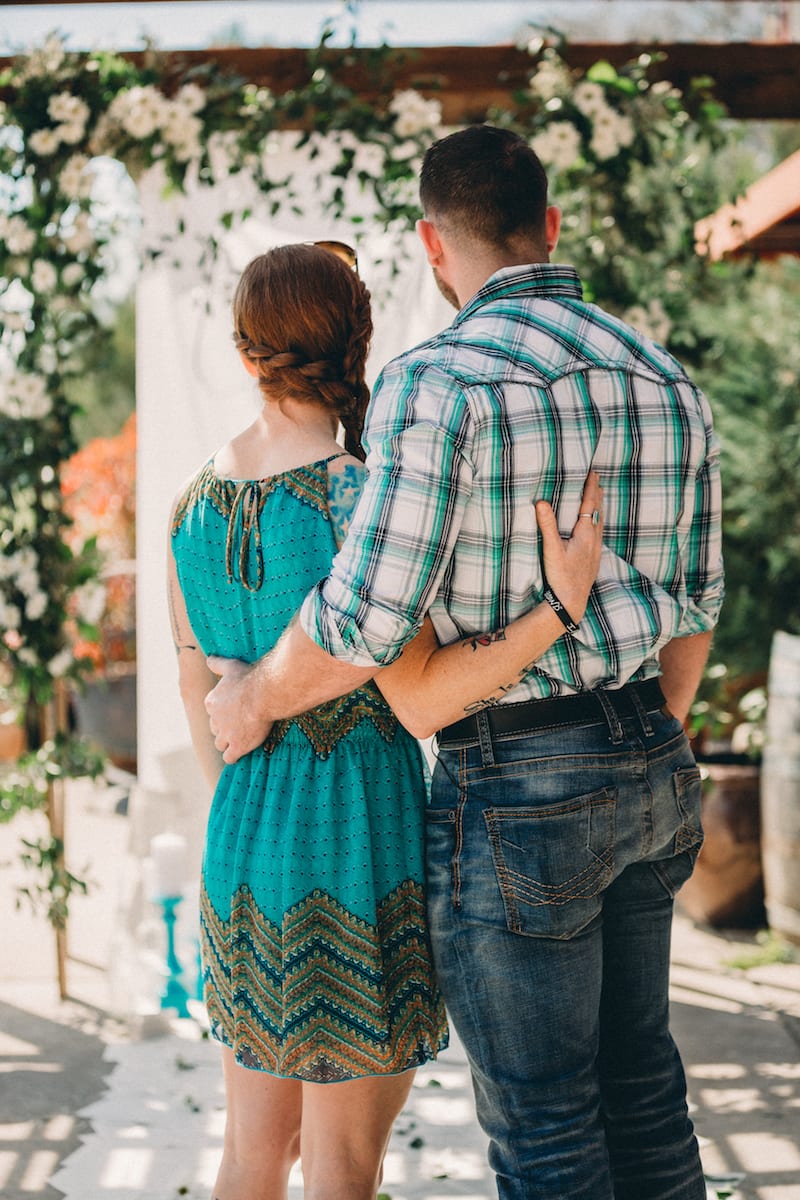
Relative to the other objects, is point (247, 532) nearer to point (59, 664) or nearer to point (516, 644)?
point (516, 644)

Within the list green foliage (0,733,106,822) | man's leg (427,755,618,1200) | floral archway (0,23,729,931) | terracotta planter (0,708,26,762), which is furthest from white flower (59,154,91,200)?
terracotta planter (0,708,26,762)

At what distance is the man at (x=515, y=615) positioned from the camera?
4.40 ft

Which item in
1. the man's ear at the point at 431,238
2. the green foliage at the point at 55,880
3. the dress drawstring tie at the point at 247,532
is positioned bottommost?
the green foliage at the point at 55,880

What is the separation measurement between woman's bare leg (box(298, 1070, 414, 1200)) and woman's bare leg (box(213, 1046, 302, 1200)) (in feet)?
0.16

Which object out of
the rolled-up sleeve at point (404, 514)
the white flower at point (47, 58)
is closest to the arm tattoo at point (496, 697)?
the rolled-up sleeve at point (404, 514)

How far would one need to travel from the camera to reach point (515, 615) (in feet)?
4.59

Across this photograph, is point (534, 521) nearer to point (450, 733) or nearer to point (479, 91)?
point (450, 733)

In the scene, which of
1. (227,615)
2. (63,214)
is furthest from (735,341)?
(227,615)

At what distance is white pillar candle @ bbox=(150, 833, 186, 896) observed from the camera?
10.4ft

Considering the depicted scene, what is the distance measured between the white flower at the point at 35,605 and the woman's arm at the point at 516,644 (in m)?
2.02

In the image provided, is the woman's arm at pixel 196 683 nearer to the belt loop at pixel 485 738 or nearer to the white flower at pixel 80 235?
the belt loop at pixel 485 738

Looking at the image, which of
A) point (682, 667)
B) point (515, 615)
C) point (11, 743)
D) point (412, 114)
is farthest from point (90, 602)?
point (11, 743)

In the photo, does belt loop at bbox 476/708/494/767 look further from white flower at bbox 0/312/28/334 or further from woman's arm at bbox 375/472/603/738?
white flower at bbox 0/312/28/334

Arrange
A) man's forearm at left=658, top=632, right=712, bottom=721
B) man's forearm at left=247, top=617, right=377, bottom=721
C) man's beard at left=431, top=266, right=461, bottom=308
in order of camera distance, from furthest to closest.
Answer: man's forearm at left=658, top=632, right=712, bottom=721, man's beard at left=431, top=266, right=461, bottom=308, man's forearm at left=247, top=617, right=377, bottom=721
